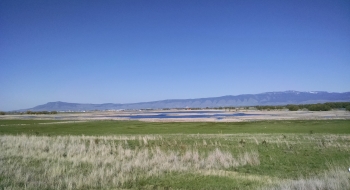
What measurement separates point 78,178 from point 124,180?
7.72ft

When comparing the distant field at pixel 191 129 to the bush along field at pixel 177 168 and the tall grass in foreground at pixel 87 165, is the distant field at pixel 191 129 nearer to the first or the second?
the bush along field at pixel 177 168

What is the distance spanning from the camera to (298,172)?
57.6 feet

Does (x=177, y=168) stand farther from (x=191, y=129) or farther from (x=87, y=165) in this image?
(x=191, y=129)

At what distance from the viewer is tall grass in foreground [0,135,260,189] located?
1471 centimetres

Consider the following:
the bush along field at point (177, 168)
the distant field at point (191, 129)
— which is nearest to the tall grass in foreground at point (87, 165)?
the bush along field at point (177, 168)

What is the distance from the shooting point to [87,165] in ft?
63.2

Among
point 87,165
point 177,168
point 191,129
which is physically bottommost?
point 191,129

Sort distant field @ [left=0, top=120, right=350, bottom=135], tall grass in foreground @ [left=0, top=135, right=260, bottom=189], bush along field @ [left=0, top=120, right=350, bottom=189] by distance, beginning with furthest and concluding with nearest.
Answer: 1. distant field @ [left=0, top=120, right=350, bottom=135]
2. tall grass in foreground @ [left=0, top=135, right=260, bottom=189]
3. bush along field @ [left=0, top=120, right=350, bottom=189]

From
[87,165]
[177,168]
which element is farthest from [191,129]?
[87,165]

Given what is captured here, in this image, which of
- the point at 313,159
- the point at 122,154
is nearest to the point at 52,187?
the point at 122,154

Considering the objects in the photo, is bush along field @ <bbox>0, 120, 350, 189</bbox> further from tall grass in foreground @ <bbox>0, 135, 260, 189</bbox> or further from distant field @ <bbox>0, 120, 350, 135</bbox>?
distant field @ <bbox>0, 120, 350, 135</bbox>

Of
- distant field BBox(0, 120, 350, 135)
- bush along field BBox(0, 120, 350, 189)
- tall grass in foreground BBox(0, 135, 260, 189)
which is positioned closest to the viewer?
bush along field BBox(0, 120, 350, 189)

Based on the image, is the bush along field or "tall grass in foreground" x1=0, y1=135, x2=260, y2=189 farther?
"tall grass in foreground" x1=0, y1=135, x2=260, y2=189

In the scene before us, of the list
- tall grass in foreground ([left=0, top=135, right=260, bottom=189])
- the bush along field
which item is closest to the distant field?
the bush along field
